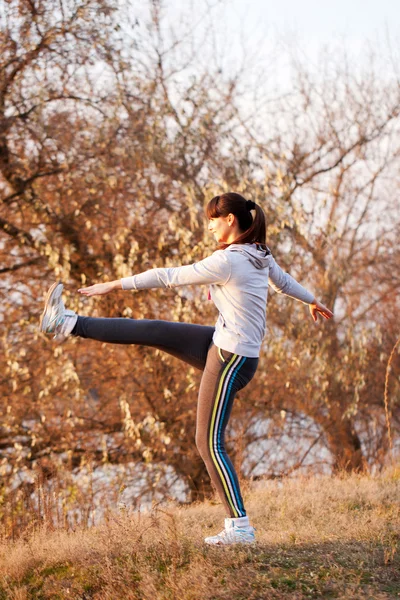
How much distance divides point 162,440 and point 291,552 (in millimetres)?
5817

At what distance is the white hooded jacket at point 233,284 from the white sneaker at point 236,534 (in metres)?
0.80

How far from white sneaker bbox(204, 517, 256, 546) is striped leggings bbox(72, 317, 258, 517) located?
0.04m

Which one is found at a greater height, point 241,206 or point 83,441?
point 241,206

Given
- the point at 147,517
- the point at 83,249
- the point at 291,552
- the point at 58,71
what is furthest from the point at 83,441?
the point at 291,552

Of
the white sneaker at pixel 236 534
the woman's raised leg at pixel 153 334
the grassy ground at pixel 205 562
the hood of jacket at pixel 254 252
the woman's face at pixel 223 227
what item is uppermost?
the woman's face at pixel 223 227

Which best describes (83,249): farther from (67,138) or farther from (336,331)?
(336,331)

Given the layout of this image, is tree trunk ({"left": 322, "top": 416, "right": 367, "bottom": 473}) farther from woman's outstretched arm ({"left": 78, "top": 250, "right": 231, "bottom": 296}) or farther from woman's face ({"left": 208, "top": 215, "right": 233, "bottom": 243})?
woman's outstretched arm ({"left": 78, "top": 250, "right": 231, "bottom": 296})

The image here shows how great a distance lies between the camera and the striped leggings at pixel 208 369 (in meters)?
3.39

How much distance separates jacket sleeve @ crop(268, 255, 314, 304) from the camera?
3691mm

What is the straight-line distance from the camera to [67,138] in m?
8.91

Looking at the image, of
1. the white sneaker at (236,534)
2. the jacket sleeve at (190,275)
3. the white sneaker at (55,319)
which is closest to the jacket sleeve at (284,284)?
the jacket sleeve at (190,275)

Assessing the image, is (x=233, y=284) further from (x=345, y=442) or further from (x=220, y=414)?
(x=345, y=442)

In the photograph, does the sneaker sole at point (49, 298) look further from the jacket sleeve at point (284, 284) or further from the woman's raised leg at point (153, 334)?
the jacket sleeve at point (284, 284)

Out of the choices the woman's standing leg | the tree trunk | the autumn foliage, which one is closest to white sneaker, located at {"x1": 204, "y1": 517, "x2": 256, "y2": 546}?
the woman's standing leg
